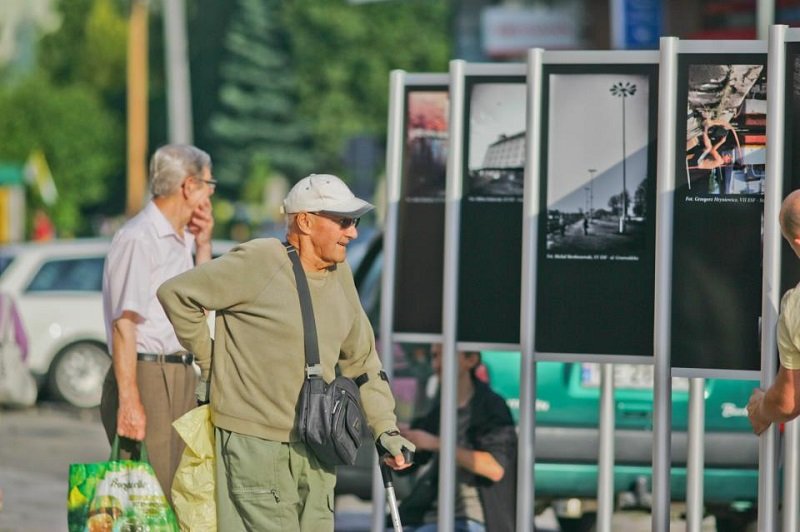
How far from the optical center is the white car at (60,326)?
16.3 m

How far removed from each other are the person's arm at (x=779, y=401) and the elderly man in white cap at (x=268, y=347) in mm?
1179

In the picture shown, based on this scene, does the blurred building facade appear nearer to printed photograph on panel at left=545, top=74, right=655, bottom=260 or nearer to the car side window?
the car side window

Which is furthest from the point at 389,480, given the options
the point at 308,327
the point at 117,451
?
the point at 117,451

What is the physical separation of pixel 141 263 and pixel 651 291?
6.41 feet

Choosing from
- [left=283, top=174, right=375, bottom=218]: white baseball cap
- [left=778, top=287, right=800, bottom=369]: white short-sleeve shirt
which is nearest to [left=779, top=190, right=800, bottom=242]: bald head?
[left=778, top=287, right=800, bottom=369]: white short-sleeve shirt

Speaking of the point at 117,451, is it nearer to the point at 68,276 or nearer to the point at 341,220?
the point at 341,220

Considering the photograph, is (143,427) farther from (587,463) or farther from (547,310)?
(587,463)

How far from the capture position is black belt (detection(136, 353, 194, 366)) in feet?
21.6

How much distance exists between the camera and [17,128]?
72.9 meters

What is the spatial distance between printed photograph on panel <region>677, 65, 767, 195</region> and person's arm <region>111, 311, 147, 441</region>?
7.14 ft

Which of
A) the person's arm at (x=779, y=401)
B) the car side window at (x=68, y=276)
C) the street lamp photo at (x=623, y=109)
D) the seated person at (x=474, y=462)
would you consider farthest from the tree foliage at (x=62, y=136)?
the person's arm at (x=779, y=401)

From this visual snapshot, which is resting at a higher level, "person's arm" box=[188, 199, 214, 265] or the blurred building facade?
the blurred building facade

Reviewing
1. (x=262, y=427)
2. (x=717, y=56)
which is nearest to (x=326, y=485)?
(x=262, y=427)

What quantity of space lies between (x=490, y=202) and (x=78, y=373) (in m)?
10.2
